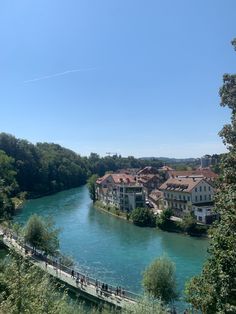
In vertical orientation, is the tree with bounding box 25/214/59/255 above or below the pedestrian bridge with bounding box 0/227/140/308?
above

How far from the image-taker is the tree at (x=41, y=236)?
39.4 meters

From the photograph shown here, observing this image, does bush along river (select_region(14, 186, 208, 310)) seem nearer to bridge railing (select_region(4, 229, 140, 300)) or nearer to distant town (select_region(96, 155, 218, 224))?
bridge railing (select_region(4, 229, 140, 300))

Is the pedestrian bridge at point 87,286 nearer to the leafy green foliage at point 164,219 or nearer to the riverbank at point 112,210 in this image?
the leafy green foliage at point 164,219

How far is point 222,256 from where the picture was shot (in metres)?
12.8

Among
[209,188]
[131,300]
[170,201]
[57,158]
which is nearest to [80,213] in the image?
[170,201]

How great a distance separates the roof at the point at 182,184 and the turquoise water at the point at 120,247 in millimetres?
9435

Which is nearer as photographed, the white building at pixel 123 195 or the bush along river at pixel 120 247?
the bush along river at pixel 120 247

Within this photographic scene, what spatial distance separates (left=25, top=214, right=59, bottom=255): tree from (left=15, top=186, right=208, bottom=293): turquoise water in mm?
3102

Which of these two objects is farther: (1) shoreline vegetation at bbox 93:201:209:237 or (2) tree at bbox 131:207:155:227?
(2) tree at bbox 131:207:155:227

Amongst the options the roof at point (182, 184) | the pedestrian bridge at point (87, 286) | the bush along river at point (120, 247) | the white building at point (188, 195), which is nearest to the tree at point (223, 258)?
the pedestrian bridge at point (87, 286)

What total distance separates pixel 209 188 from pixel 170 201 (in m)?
6.37

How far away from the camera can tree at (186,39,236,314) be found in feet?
41.3

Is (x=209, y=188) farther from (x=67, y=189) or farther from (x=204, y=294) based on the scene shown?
(x=67, y=189)

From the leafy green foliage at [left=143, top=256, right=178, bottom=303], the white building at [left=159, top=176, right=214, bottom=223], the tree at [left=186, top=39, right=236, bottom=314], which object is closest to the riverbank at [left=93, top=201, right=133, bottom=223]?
the white building at [left=159, top=176, right=214, bottom=223]
